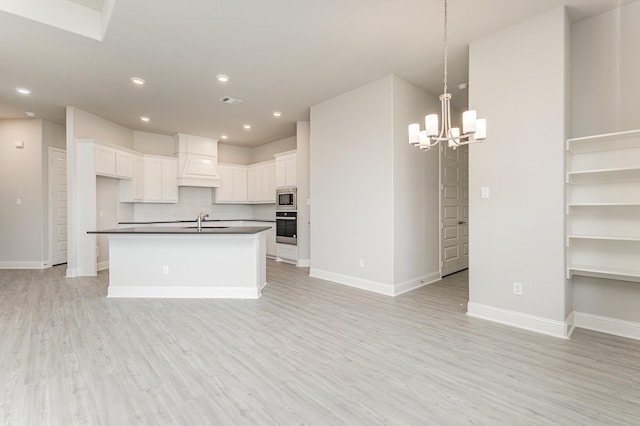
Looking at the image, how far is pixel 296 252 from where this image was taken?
6.65 metres

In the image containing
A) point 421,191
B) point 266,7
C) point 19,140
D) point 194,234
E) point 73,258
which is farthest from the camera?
point 19,140

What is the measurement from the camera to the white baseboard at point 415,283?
436 centimetres

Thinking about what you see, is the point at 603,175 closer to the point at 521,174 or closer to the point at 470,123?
the point at 521,174

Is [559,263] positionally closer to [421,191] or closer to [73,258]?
[421,191]

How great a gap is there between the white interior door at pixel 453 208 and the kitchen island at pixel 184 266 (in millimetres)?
3220

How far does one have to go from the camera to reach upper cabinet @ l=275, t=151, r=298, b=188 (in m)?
6.73

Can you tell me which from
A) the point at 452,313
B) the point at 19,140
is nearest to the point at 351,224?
the point at 452,313

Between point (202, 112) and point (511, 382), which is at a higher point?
point (202, 112)

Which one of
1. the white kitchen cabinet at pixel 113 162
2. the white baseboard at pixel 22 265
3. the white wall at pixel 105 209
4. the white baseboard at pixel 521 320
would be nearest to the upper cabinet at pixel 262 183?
the white kitchen cabinet at pixel 113 162

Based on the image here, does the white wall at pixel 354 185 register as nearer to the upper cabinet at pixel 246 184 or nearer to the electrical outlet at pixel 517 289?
the electrical outlet at pixel 517 289

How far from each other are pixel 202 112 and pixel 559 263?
5906 mm

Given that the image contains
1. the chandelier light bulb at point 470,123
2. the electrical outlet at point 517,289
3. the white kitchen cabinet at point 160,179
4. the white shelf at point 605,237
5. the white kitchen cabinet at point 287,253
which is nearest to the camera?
the chandelier light bulb at point 470,123

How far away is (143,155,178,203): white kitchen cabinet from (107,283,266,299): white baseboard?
3223mm

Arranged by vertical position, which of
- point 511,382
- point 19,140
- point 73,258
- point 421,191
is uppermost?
point 19,140
